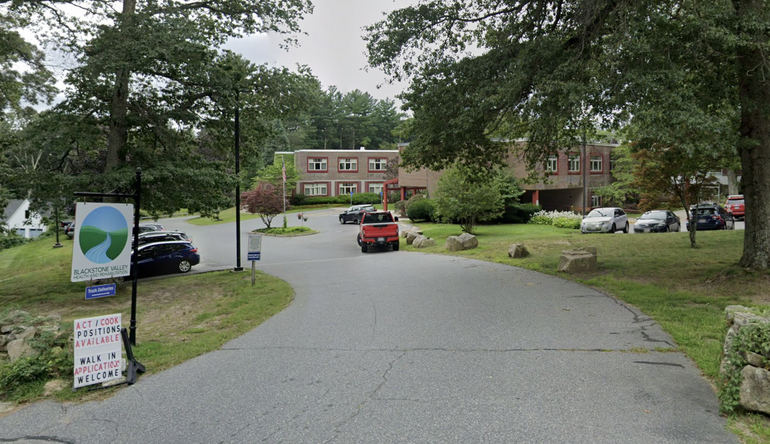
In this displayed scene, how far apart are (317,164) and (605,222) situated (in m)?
43.9

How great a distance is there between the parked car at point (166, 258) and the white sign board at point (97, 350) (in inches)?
495

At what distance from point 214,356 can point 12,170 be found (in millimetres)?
9883

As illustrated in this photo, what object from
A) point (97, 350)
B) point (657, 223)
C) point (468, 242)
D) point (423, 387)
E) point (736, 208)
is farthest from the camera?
point (736, 208)

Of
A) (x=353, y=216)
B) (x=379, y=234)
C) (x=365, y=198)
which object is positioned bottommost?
(x=379, y=234)

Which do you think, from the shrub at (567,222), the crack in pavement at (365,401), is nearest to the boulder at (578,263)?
the crack in pavement at (365,401)

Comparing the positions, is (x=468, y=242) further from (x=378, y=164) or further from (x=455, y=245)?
(x=378, y=164)

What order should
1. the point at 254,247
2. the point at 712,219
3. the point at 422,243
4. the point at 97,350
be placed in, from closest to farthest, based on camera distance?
the point at 97,350
the point at 254,247
the point at 422,243
the point at 712,219

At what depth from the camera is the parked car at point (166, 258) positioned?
17406mm

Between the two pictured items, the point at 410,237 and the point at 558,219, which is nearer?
the point at 410,237

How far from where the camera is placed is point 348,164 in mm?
63375

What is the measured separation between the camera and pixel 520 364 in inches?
220

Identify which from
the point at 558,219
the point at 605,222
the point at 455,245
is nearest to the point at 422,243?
the point at 455,245

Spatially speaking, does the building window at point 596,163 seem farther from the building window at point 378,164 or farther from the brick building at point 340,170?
the building window at point 378,164

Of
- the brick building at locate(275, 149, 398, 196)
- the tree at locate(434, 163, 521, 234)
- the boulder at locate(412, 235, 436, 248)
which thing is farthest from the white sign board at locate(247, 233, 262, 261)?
the brick building at locate(275, 149, 398, 196)
